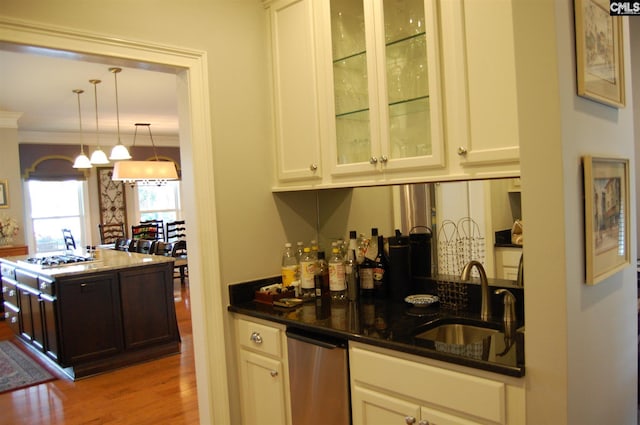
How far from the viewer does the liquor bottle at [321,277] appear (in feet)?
8.16

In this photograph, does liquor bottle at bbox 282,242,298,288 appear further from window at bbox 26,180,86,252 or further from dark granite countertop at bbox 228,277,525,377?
window at bbox 26,180,86,252

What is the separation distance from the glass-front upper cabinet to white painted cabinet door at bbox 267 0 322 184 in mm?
126

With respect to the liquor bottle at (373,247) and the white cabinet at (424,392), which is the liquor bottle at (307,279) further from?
the white cabinet at (424,392)

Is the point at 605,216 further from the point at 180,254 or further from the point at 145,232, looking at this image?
the point at 145,232

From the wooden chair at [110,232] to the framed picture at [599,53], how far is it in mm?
8076

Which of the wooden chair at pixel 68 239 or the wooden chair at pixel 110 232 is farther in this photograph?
the wooden chair at pixel 110 232

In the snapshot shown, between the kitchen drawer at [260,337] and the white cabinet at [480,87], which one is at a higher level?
Answer: the white cabinet at [480,87]

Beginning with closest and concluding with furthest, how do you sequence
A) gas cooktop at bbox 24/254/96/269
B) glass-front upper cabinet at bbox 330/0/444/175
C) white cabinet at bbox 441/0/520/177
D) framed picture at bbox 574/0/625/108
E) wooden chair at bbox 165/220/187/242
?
framed picture at bbox 574/0/625/108 → white cabinet at bbox 441/0/520/177 → glass-front upper cabinet at bbox 330/0/444/175 → gas cooktop at bbox 24/254/96/269 → wooden chair at bbox 165/220/187/242

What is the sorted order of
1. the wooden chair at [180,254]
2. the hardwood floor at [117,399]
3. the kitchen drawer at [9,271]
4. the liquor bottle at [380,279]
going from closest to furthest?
the liquor bottle at [380,279] < the hardwood floor at [117,399] < the kitchen drawer at [9,271] < the wooden chair at [180,254]

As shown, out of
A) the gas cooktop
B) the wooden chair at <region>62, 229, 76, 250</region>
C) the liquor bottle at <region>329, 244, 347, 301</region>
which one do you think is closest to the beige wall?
the wooden chair at <region>62, 229, 76, 250</region>

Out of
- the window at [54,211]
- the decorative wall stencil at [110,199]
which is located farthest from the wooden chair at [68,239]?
the decorative wall stencil at [110,199]

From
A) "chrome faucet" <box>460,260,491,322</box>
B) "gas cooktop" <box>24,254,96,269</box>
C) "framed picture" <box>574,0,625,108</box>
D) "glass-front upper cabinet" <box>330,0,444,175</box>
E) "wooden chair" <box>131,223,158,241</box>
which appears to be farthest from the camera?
"wooden chair" <box>131,223,158,241</box>

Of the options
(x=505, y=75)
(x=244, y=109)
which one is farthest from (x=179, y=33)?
(x=505, y=75)

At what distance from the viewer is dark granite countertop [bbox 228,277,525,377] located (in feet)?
4.99
